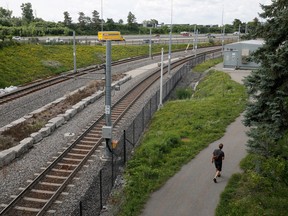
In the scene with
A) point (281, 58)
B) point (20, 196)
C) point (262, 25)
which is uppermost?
point (262, 25)

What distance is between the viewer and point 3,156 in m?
16.6

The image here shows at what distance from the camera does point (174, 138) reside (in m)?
19.5

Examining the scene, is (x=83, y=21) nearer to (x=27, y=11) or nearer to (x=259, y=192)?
(x=27, y=11)

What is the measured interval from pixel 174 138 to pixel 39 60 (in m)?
31.0

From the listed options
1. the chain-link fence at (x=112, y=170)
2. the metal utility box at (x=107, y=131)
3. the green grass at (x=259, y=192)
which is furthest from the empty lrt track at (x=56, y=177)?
the green grass at (x=259, y=192)

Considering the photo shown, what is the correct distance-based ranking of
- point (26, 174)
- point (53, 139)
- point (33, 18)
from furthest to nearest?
1. point (33, 18)
2. point (53, 139)
3. point (26, 174)

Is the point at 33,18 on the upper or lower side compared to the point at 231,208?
upper

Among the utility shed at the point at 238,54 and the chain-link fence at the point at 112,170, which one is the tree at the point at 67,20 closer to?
the utility shed at the point at 238,54

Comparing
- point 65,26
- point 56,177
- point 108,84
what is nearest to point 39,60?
point 108,84

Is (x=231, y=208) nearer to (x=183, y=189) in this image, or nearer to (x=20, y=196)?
(x=183, y=189)

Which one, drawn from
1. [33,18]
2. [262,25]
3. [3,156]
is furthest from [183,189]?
[33,18]

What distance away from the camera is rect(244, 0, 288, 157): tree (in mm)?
13086

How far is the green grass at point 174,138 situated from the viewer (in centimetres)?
1453

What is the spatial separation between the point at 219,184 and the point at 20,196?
7.81 meters
